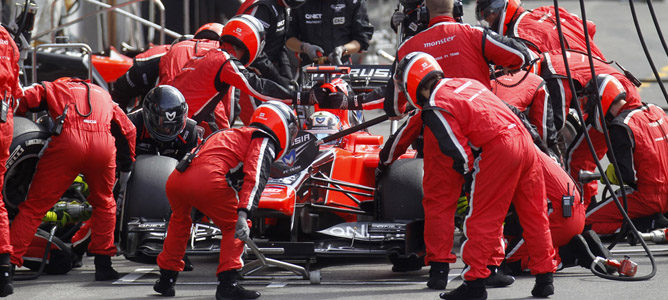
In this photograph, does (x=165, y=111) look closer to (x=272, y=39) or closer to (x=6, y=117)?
(x=6, y=117)

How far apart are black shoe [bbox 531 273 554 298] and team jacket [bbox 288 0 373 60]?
4720 millimetres

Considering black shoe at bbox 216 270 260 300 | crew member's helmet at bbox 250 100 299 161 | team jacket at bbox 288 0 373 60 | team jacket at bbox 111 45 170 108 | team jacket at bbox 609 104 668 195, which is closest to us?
black shoe at bbox 216 270 260 300

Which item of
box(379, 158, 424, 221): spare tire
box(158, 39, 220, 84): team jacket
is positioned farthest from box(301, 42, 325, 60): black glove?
box(379, 158, 424, 221): spare tire

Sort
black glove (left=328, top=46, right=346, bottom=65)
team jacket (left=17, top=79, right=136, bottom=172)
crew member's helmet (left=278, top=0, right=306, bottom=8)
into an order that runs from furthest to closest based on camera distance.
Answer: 1. crew member's helmet (left=278, top=0, right=306, bottom=8)
2. black glove (left=328, top=46, right=346, bottom=65)
3. team jacket (left=17, top=79, right=136, bottom=172)

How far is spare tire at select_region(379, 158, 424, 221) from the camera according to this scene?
811cm

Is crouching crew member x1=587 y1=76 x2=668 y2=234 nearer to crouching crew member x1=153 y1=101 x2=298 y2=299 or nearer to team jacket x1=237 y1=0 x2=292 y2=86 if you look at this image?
crouching crew member x1=153 y1=101 x2=298 y2=299

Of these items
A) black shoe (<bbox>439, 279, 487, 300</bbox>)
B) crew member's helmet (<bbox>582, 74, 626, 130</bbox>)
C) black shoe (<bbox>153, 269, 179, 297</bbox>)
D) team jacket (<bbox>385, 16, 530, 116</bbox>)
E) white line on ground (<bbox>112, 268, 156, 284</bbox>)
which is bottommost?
white line on ground (<bbox>112, 268, 156, 284</bbox>)

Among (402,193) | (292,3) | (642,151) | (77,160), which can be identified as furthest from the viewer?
(292,3)

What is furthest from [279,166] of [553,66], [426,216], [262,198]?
[553,66]

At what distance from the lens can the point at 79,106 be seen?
8062 mm

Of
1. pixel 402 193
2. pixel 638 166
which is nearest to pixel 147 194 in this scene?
pixel 402 193

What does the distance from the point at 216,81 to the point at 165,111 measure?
4.10ft

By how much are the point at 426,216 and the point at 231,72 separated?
2.47 m

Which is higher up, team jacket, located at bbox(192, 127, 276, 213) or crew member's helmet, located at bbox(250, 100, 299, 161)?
crew member's helmet, located at bbox(250, 100, 299, 161)
